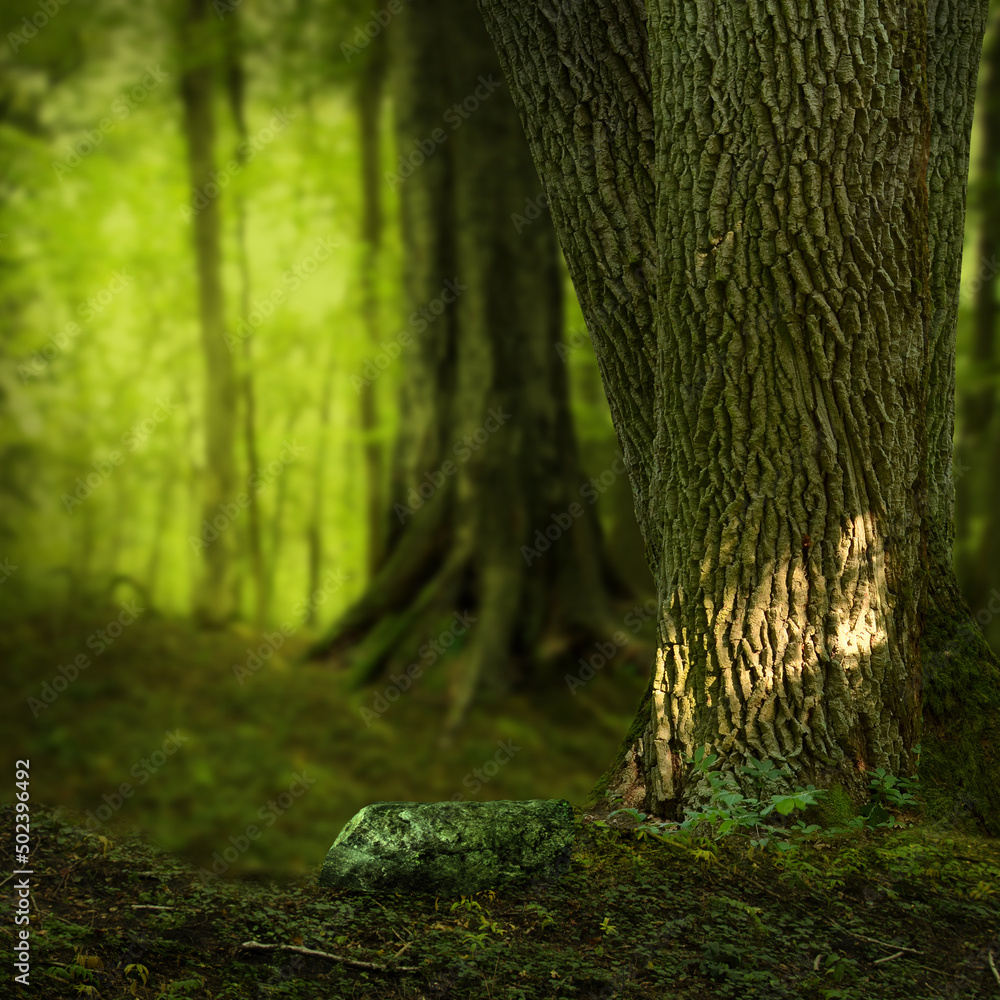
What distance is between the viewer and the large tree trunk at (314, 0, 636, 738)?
20.5ft

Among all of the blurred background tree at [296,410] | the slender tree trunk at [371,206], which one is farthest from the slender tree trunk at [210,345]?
the slender tree trunk at [371,206]

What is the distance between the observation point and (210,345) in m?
9.68

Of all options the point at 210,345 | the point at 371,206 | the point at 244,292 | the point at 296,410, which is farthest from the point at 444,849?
the point at 296,410

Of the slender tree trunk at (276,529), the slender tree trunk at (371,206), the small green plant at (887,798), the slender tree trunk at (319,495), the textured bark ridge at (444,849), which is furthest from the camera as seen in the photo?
the slender tree trunk at (276,529)

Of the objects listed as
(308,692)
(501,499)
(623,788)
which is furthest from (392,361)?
(623,788)

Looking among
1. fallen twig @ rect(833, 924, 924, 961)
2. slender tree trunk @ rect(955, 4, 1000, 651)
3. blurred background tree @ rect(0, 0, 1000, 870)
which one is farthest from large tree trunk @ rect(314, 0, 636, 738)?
slender tree trunk @ rect(955, 4, 1000, 651)

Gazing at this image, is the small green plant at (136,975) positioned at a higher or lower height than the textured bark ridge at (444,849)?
lower

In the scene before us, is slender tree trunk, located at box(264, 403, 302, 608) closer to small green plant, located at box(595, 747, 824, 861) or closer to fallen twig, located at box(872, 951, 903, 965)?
small green plant, located at box(595, 747, 824, 861)

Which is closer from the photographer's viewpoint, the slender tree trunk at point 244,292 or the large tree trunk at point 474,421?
the large tree trunk at point 474,421

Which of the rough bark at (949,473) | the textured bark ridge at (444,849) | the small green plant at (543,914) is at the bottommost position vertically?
the small green plant at (543,914)

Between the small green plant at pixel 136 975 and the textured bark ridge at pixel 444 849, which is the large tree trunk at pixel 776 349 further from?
the small green plant at pixel 136 975

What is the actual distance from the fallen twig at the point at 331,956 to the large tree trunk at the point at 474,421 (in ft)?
11.9

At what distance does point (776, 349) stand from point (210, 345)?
323 inches

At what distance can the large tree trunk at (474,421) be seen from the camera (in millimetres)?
6238
